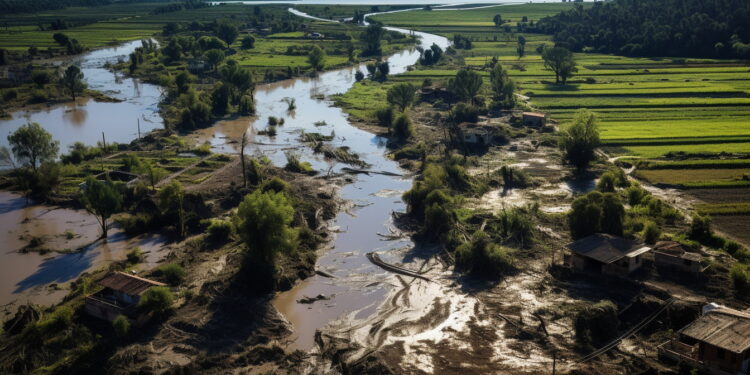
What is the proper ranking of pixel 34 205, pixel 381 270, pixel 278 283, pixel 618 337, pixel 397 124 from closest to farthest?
pixel 618 337 < pixel 278 283 < pixel 381 270 < pixel 34 205 < pixel 397 124

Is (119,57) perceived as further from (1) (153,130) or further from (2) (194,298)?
(2) (194,298)

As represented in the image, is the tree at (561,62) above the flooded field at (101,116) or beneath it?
above

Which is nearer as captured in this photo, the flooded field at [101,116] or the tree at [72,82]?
the flooded field at [101,116]

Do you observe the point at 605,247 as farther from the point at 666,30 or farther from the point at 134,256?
the point at 666,30

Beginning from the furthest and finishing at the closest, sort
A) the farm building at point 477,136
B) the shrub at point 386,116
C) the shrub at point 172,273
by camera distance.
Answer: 1. the shrub at point 386,116
2. the farm building at point 477,136
3. the shrub at point 172,273

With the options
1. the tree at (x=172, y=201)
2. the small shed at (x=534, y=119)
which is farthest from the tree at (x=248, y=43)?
the tree at (x=172, y=201)

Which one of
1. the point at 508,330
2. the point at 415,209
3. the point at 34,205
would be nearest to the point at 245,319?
the point at 508,330

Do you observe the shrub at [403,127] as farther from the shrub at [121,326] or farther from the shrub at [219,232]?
the shrub at [121,326]
